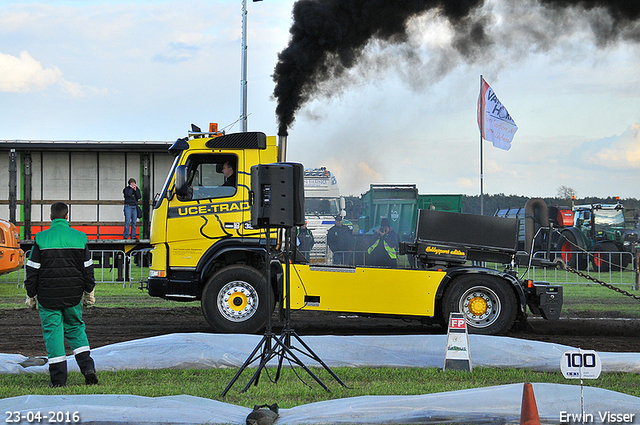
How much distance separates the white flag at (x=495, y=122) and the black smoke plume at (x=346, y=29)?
4.29 metres

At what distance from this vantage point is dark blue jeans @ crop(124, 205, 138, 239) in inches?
628

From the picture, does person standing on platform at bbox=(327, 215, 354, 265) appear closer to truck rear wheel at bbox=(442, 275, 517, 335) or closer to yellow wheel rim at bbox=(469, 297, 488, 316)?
truck rear wheel at bbox=(442, 275, 517, 335)

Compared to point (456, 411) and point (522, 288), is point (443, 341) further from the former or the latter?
point (456, 411)

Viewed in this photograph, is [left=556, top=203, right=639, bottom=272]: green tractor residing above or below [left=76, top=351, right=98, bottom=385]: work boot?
above

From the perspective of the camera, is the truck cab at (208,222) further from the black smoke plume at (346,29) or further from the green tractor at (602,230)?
the green tractor at (602,230)

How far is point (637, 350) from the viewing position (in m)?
8.36

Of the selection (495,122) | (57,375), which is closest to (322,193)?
(495,122)

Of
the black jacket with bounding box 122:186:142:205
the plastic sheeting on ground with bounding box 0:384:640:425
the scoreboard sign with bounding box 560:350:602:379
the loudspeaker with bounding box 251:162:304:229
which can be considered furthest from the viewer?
the black jacket with bounding box 122:186:142:205

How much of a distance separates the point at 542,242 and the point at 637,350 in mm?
12347

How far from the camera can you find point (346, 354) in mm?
7164

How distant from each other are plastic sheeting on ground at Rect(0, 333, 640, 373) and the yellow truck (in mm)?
1636

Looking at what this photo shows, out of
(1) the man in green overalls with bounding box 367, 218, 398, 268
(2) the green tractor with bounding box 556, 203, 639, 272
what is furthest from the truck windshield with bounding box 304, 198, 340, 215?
(1) the man in green overalls with bounding box 367, 218, 398, 268

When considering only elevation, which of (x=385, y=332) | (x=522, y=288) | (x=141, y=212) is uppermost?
(x=141, y=212)

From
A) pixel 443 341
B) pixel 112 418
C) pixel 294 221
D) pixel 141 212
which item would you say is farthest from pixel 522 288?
pixel 141 212
